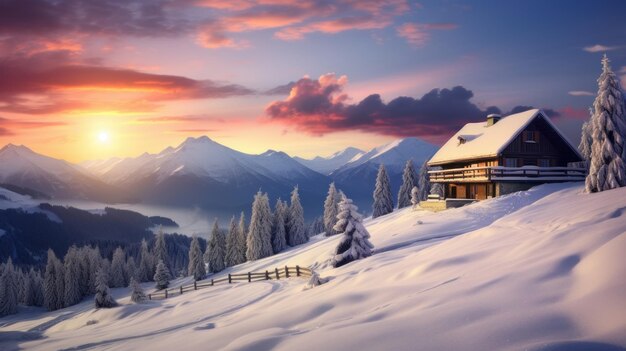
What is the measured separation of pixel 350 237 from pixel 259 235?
3922 centimetres

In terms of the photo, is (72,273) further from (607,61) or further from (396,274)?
(607,61)

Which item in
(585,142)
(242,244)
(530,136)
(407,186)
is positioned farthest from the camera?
(407,186)

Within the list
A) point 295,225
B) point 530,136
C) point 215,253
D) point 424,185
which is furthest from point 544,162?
point 215,253

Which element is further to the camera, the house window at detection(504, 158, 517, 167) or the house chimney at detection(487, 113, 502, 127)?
the house chimney at detection(487, 113, 502, 127)

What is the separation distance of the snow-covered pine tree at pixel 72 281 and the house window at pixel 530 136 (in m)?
79.8

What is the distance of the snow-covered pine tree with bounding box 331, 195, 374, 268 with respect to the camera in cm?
2392

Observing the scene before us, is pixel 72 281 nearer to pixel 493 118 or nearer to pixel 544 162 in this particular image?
pixel 493 118

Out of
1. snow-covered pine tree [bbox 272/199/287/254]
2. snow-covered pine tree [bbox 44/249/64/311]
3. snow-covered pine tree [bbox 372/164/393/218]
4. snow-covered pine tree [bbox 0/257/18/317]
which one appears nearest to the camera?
snow-covered pine tree [bbox 272/199/287/254]

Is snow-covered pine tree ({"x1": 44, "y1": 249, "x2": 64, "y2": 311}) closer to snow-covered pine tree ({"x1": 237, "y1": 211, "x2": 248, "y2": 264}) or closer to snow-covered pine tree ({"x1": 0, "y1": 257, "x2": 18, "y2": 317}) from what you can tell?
snow-covered pine tree ({"x1": 0, "y1": 257, "x2": 18, "y2": 317})

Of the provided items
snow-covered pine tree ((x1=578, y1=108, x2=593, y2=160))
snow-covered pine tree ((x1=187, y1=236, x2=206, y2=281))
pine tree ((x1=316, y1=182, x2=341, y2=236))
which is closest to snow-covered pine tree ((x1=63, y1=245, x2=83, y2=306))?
snow-covered pine tree ((x1=187, y1=236, x2=206, y2=281))

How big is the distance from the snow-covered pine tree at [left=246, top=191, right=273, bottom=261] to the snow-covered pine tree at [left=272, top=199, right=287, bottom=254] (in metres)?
2.06

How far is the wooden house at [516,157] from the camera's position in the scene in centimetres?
3391

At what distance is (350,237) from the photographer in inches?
960

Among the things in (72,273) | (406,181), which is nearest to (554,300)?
(406,181)
